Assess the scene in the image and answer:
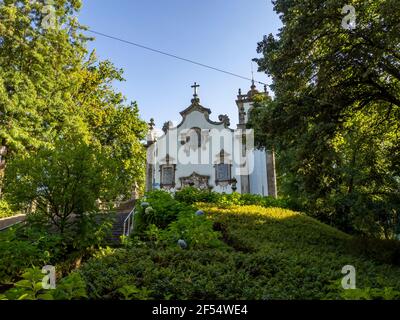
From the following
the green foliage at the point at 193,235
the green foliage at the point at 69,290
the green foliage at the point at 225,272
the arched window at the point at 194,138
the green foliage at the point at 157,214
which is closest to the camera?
the green foliage at the point at 69,290

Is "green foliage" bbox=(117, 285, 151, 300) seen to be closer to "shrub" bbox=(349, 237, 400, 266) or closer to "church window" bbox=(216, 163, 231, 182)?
"shrub" bbox=(349, 237, 400, 266)

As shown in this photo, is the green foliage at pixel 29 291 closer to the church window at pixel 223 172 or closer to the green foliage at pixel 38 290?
the green foliage at pixel 38 290

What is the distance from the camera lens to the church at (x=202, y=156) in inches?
1098

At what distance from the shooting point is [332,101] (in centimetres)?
1098

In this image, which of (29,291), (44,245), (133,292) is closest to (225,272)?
(133,292)

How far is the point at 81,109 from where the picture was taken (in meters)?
22.3

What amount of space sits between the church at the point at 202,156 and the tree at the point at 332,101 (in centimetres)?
1489

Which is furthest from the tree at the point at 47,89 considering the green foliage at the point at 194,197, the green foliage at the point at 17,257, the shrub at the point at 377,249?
the shrub at the point at 377,249

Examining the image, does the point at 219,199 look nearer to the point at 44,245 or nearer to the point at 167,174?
the point at 44,245

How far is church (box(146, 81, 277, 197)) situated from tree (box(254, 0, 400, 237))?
586 inches

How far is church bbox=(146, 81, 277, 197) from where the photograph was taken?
2789cm

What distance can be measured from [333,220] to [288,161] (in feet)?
22.0

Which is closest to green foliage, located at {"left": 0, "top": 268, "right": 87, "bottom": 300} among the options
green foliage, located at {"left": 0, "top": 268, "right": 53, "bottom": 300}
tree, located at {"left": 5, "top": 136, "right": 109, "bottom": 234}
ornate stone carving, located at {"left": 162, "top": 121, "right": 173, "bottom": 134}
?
green foliage, located at {"left": 0, "top": 268, "right": 53, "bottom": 300}
